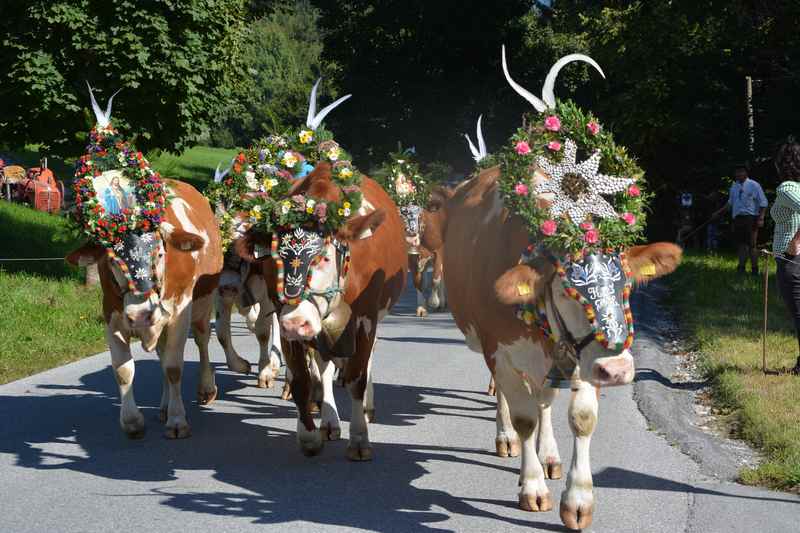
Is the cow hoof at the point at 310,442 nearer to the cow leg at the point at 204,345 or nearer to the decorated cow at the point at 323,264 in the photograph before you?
the decorated cow at the point at 323,264

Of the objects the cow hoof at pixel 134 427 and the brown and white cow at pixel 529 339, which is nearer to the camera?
the brown and white cow at pixel 529 339

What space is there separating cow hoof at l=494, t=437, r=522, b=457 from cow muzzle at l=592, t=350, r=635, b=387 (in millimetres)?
2286

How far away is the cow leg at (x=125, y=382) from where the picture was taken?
325 inches

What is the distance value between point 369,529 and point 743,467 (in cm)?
294

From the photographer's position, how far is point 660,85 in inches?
1303

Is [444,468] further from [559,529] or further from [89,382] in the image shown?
[89,382]

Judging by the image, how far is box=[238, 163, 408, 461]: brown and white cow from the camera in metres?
7.04

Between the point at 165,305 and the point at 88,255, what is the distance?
737 mm

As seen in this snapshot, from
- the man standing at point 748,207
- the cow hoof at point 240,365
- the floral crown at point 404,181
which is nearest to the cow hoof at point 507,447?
the cow hoof at point 240,365

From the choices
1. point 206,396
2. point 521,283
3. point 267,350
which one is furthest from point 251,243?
point 267,350

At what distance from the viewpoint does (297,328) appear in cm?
670

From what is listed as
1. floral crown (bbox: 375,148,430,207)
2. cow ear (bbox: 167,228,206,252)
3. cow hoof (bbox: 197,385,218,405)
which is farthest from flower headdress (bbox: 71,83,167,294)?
floral crown (bbox: 375,148,430,207)

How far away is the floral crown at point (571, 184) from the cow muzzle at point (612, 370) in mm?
620

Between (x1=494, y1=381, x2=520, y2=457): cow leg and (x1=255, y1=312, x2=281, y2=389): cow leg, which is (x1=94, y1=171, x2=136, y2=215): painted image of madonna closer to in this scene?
(x1=255, y1=312, x2=281, y2=389): cow leg
